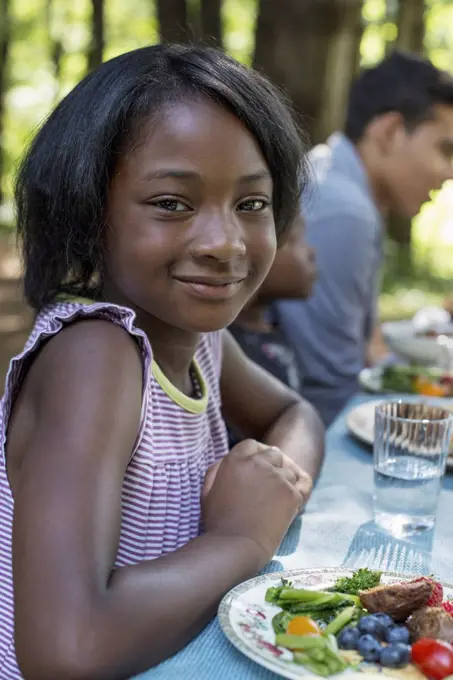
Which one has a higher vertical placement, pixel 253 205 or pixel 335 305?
pixel 253 205

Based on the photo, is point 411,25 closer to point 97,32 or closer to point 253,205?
point 97,32

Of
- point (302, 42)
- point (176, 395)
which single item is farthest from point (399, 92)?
point (176, 395)

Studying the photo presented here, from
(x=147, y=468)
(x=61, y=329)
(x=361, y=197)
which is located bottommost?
(x=147, y=468)

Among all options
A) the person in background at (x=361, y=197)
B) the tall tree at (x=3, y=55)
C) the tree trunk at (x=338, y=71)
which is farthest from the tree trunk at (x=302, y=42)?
the tall tree at (x=3, y=55)

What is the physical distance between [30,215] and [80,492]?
74 cm

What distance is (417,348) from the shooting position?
3311 millimetres

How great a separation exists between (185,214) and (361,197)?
2.80 meters

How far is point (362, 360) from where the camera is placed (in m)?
4.33

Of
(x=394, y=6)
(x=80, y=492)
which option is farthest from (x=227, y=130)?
(x=394, y=6)

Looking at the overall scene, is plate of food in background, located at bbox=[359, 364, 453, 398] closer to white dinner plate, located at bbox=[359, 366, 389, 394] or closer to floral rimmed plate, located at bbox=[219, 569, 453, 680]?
white dinner plate, located at bbox=[359, 366, 389, 394]

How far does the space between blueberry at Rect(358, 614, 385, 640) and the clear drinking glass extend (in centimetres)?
56

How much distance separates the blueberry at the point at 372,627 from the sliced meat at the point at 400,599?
4cm

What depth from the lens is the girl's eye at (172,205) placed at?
4.68 ft

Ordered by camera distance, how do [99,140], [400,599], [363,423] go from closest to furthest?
[400,599] → [99,140] → [363,423]
